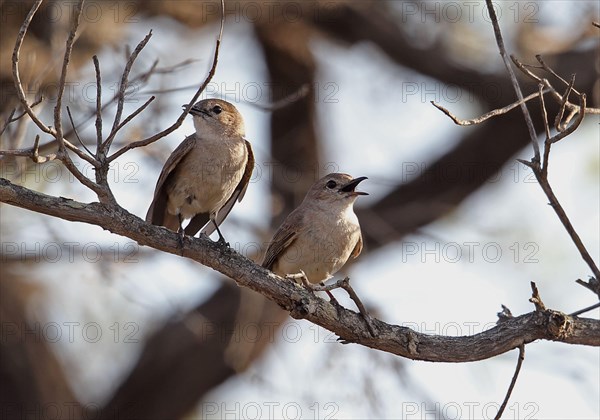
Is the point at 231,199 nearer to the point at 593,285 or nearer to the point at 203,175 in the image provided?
the point at 203,175

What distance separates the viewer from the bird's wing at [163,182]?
659 centimetres

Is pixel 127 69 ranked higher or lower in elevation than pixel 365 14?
lower

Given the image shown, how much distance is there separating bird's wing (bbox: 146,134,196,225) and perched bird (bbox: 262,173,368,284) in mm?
851

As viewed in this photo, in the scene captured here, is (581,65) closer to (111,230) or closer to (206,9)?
(206,9)

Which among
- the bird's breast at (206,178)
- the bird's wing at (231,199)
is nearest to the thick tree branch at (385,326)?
the bird's breast at (206,178)

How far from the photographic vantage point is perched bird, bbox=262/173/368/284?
6.82m

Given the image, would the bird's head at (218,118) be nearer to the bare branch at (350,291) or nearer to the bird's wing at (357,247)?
the bird's wing at (357,247)

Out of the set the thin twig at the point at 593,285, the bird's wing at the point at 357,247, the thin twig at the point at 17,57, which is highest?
the bird's wing at the point at 357,247

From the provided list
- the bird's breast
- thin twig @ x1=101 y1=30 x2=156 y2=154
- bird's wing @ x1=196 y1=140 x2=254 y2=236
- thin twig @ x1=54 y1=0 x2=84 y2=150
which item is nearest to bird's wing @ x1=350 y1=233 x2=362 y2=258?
bird's wing @ x1=196 y1=140 x2=254 y2=236

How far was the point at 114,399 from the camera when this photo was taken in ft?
36.3

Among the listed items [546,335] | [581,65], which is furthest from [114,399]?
[546,335]

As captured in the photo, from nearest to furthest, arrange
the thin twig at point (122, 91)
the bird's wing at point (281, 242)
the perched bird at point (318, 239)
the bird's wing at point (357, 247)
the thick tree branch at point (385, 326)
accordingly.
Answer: the thin twig at point (122, 91) < the thick tree branch at point (385, 326) < the perched bird at point (318, 239) < the bird's wing at point (281, 242) < the bird's wing at point (357, 247)

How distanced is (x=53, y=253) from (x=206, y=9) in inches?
123

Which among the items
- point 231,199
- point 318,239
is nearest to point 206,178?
point 231,199
